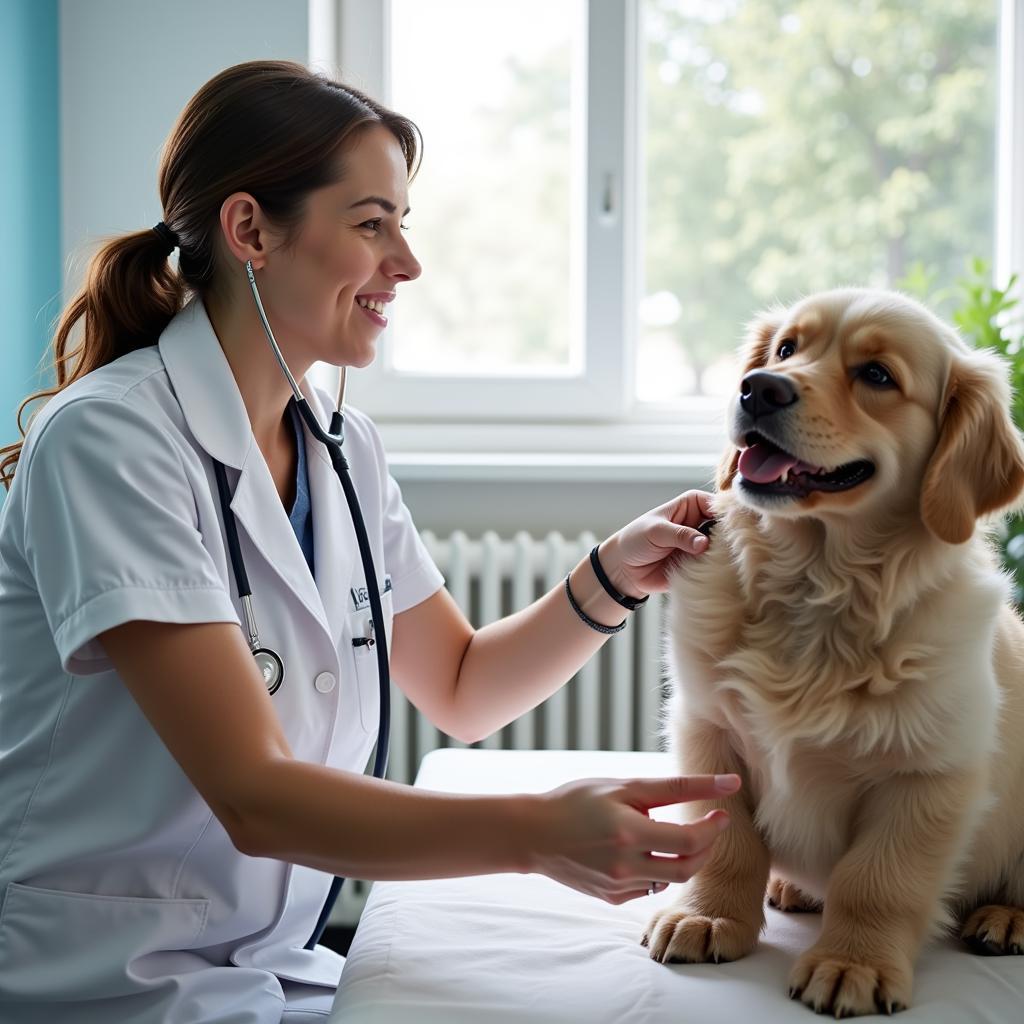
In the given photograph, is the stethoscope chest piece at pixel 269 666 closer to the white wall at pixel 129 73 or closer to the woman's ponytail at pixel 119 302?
the woman's ponytail at pixel 119 302

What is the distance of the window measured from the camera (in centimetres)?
285

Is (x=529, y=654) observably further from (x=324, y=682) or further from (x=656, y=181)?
(x=656, y=181)

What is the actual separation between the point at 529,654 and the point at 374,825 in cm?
55

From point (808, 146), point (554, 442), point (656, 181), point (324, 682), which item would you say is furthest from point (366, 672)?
point (808, 146)

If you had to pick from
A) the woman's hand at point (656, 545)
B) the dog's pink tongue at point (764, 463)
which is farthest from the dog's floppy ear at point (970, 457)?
the woman's hand at point (656, 545)

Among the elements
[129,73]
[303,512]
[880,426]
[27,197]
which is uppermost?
[129,73]

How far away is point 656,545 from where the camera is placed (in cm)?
131

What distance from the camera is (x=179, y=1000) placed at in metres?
1.07

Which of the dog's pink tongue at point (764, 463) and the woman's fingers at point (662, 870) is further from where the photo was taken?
the dog's pink tongue at point (764, 463)

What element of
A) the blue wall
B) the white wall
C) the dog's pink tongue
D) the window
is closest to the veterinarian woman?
the dog's pink tongue

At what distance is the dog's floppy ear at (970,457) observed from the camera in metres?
1.13

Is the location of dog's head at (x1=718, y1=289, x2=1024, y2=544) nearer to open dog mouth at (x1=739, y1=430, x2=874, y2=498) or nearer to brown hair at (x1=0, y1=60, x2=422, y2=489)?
open dog mouth at (x1=739, y1=430, x2=874, y2=498)

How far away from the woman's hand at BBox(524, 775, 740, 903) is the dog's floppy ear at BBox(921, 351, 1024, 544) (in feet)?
1.28

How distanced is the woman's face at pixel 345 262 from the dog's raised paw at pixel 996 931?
930 mm
